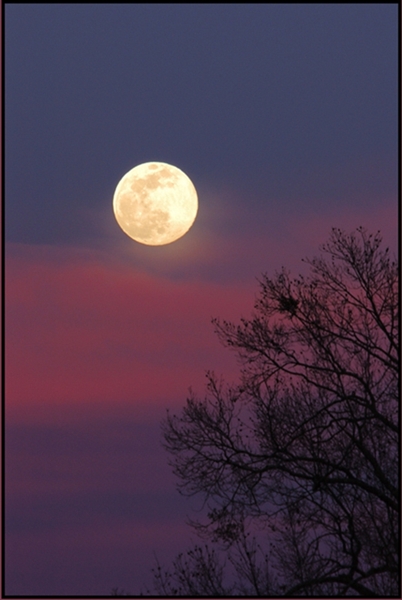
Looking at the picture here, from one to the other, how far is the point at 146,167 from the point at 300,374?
361 inches

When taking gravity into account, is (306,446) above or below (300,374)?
below

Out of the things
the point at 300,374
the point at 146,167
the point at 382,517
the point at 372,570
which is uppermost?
the point at 146,167

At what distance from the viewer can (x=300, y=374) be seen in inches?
685

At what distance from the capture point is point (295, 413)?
58.3ft

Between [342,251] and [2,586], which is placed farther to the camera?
[342,251]

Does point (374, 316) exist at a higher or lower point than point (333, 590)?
higher

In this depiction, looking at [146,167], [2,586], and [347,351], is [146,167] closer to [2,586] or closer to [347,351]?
[347,351]

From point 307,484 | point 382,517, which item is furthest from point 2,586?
point 382,517

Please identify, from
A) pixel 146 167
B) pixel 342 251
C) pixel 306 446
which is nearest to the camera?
pixel 306 446

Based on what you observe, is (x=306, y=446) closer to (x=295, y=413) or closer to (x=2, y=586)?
(x=295, y=413)

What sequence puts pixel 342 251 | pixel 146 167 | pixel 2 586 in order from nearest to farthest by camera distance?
pixel 2 586
pixel 342 251
pixel 146 167

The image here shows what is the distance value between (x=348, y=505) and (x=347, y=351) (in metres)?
2.73

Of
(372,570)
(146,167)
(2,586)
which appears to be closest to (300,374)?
(372,570)

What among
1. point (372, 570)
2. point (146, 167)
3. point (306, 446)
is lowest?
point (372, 570)
